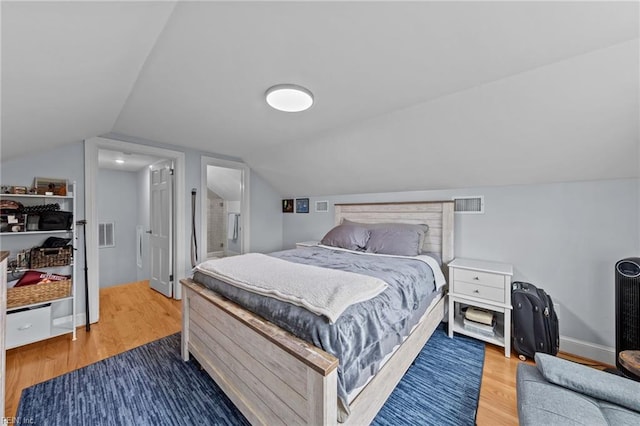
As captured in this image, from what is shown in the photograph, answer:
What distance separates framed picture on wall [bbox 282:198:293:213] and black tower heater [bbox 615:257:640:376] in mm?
3970

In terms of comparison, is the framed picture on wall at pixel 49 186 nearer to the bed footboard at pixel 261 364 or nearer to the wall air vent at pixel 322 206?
the bed footboard at pixel 261 364

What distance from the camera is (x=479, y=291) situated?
7.51 ft

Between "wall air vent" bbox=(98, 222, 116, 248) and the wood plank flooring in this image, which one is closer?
the wood plank flooring

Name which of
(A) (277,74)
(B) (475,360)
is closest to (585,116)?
(B) (475,360)

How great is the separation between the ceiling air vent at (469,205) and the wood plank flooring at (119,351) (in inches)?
53.2

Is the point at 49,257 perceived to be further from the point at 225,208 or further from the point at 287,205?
the point at 225,208

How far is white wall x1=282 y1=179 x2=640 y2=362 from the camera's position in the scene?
80.5 inches

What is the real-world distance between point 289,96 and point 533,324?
8.81 ft

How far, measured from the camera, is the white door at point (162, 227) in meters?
3.49

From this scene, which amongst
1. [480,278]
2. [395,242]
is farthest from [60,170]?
[480,278]

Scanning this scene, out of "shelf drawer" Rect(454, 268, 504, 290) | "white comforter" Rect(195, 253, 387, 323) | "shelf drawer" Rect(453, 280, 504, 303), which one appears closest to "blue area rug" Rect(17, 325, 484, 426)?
"shelf drawer" Rect(453, 280, 504, 303)

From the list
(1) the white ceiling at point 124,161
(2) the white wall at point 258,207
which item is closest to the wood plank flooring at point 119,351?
(2) the white wall at point 258,207

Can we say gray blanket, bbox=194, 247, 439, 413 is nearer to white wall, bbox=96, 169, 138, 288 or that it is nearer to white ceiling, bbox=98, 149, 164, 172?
white ceiling, bbox=98, 149, 164, 172

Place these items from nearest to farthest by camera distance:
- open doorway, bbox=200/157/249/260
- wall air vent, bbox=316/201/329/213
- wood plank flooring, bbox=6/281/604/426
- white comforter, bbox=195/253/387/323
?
1. white comforter, bbox=195/253/387/323
2. wood plank flooring, bbox=6/281/604/426
3. open doorway, bbox=200/157/249/260
4. wall air vent, bbox=316/201/329/213
